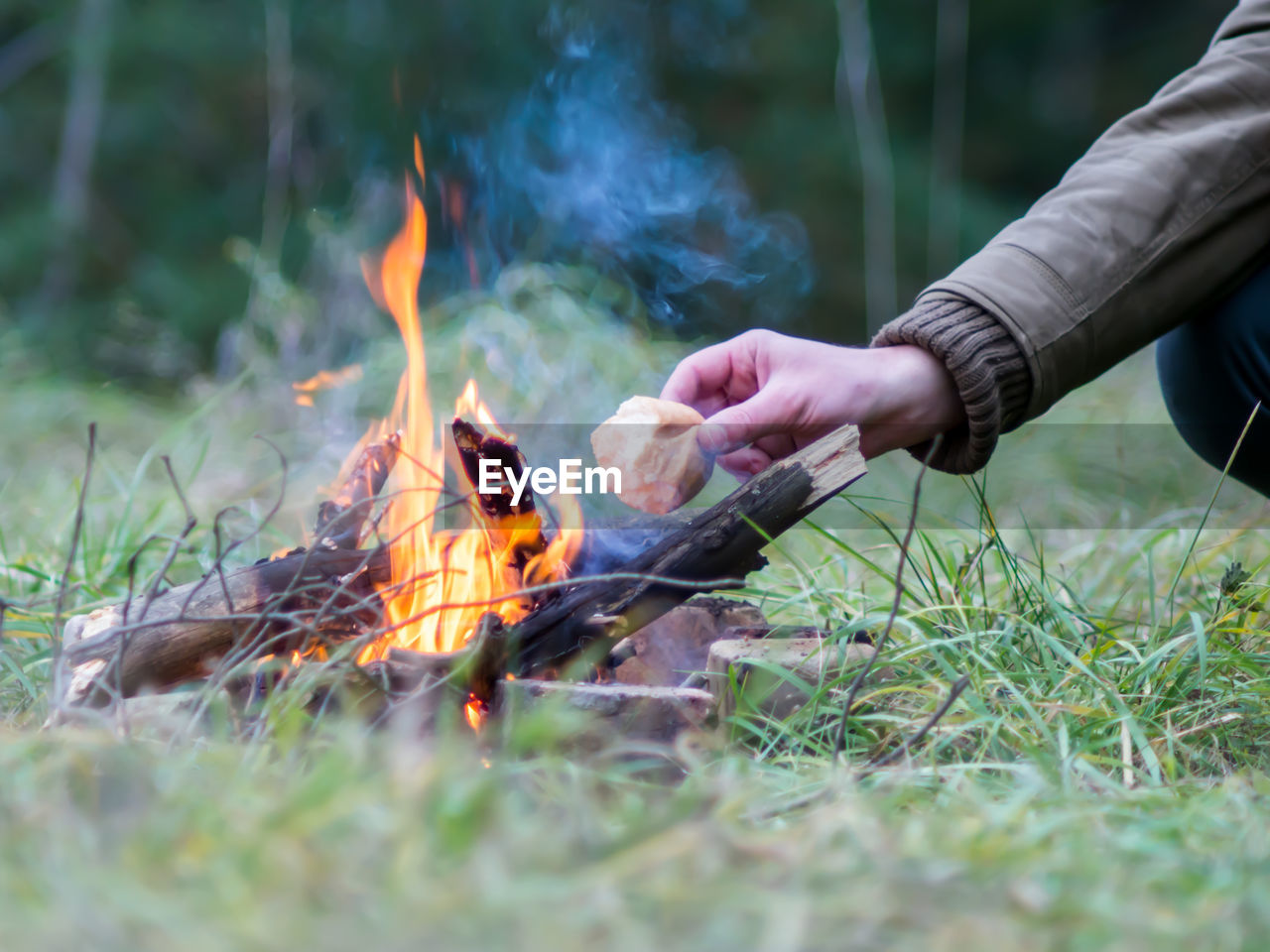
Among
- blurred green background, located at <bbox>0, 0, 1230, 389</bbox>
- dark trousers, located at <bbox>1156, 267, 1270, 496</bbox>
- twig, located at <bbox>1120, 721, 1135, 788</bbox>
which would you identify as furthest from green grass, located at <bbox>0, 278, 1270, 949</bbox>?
blurred green background, located at <bbox>0, 0, 1230, 389</bbox>

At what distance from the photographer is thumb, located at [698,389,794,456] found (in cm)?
129

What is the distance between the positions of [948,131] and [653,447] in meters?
6.59

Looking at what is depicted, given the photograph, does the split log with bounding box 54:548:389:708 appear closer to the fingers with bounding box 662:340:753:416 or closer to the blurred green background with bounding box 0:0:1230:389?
the fingers with bounding box 662:340:753:416

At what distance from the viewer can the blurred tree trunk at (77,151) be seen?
6.25m

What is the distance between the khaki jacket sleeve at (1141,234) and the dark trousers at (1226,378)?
53 millimetres

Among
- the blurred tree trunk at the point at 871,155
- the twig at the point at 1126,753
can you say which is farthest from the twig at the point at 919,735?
the blurred tree trunk at the point at 871,155

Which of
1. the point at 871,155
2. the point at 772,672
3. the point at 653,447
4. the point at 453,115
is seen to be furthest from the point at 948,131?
the point at 772,672

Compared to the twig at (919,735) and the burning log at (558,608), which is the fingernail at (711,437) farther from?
the twig at (919,735)

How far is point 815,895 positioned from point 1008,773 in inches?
20.6

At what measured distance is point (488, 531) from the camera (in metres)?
1.31

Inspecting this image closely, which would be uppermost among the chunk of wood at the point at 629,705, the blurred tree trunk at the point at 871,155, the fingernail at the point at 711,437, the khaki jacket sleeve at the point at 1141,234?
the blurred tree trunk at the point at 871,155

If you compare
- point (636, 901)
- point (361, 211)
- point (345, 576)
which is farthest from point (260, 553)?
point (361, 211)

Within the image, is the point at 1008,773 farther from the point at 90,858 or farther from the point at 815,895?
the point at 90,858

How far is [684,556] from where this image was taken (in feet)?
4.04
